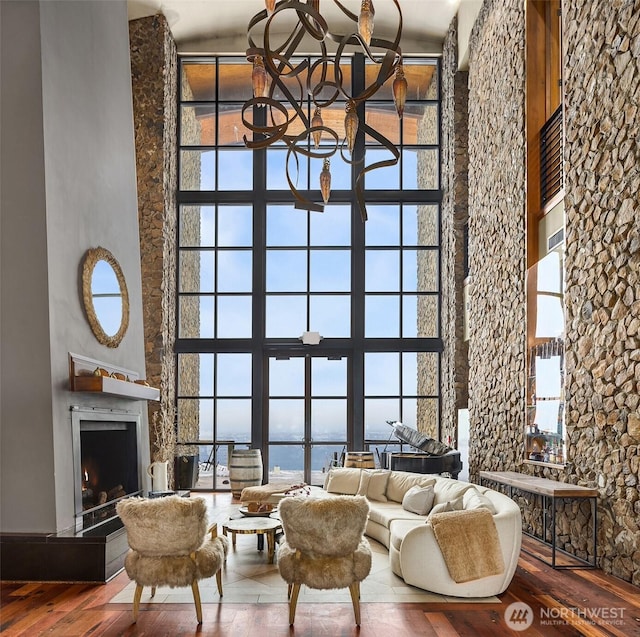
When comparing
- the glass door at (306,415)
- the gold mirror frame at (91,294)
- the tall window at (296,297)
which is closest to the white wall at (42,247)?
the gold mirror frame at (91,294)

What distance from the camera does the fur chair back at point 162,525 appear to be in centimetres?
465

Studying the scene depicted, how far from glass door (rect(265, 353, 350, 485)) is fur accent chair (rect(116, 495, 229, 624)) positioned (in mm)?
7096

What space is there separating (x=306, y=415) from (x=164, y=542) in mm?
7222

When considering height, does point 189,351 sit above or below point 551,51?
below

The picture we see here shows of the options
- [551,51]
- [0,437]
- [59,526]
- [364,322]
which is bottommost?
[59,526]

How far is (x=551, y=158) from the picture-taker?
764cm

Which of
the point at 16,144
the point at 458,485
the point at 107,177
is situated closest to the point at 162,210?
the point at 107,177

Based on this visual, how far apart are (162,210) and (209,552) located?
24.5 feet

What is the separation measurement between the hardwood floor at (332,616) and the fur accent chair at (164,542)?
22 centimetres

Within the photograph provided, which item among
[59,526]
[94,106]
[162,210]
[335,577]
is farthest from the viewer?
[162,210]

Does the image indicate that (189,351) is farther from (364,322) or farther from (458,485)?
(458,485)

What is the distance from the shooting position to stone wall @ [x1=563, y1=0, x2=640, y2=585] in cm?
Result: 548

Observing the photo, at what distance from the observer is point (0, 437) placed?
5848mm

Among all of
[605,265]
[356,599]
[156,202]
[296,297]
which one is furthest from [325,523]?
[156,202]
